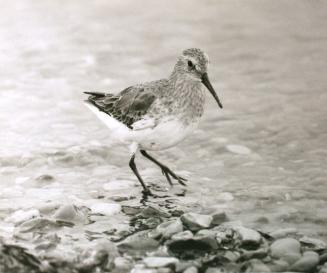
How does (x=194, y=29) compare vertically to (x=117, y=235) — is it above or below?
above

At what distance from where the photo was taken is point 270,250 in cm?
475

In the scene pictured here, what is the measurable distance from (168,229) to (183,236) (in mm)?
193

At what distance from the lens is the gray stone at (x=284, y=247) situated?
4.68 m

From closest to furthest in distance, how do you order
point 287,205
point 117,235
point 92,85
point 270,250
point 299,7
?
point 270,250 → point 117,235 → point 287,205 → point 92,85 → point 299,7

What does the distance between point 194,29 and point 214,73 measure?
1597 millimetres

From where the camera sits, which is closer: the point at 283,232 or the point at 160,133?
the point at 283,232

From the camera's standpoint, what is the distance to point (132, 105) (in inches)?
237

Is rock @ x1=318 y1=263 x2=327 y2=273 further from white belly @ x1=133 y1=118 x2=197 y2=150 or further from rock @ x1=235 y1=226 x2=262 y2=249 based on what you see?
white belly @ x1=133 y1=118 x2=197 y2=150

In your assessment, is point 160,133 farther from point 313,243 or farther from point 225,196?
point 313,243

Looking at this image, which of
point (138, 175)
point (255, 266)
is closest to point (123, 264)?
point (255, 266)

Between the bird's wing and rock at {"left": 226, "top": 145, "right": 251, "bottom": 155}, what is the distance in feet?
3.54

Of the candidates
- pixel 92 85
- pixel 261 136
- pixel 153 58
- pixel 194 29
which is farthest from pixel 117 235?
pixel 194 29

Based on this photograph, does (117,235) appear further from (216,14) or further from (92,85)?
(216,14)

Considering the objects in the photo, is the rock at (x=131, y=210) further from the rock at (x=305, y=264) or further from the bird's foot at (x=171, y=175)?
the rock at (x=305, y=264)
